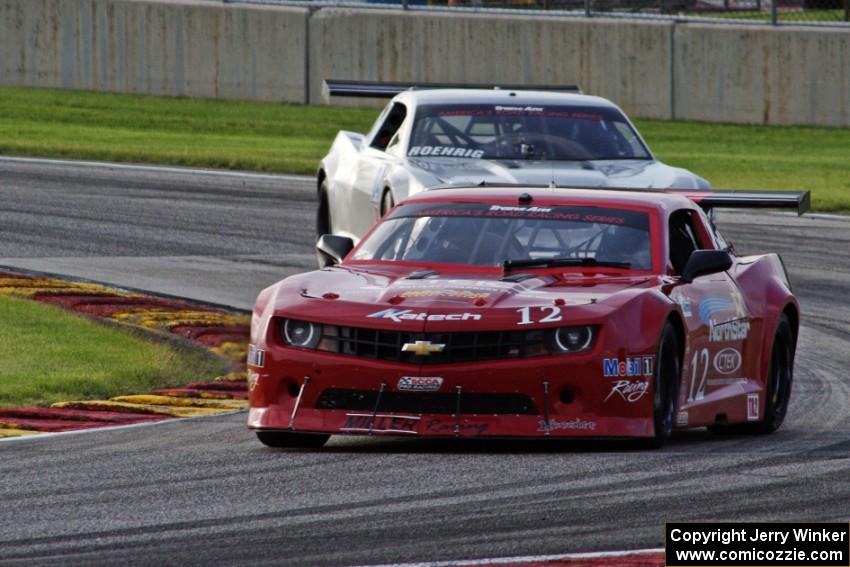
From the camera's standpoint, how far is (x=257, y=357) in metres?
9.12

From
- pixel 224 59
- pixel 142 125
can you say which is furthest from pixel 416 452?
pixel 224 59

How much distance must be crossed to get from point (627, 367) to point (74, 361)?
4.61m

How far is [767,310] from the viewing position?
10.6m

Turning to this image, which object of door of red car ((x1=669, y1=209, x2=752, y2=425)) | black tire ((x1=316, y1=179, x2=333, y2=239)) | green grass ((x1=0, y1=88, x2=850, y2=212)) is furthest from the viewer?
green grass ((x1=0, y1=88, x2=850, y2=212))

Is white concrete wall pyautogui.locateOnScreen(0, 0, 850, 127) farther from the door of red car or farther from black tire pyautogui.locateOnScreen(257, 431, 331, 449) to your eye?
black tire pyautogui.locateOnScreen(257, 431, 331, 449)

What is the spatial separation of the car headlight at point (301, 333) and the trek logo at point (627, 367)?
126 centimetres

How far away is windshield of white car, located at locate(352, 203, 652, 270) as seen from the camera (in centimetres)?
986

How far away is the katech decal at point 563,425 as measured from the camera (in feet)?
28.4

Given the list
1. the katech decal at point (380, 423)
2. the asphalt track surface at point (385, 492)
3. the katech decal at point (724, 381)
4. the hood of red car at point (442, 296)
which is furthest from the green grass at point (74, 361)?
the katech decal at point (724, 381)

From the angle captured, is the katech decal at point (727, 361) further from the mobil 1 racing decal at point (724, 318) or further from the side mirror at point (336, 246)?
the side mirror at point (336, 246)

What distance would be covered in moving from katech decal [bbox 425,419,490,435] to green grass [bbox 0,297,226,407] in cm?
305

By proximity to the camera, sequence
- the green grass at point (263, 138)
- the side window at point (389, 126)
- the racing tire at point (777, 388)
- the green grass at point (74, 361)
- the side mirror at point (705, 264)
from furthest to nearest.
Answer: the green grass at point (263, 138) < the side window at point (389, 126) < the green grass at point (74, 361) < the racing tire at point (777, 388) < the side mirror at point (705, 264)

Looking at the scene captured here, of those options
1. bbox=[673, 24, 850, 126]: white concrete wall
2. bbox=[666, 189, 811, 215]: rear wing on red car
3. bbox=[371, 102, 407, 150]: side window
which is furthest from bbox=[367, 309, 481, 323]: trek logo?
bbox=[673, 24, 850, 126]: white concrete wall

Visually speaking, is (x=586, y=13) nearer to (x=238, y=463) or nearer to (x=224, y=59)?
(x=224, y=59)
